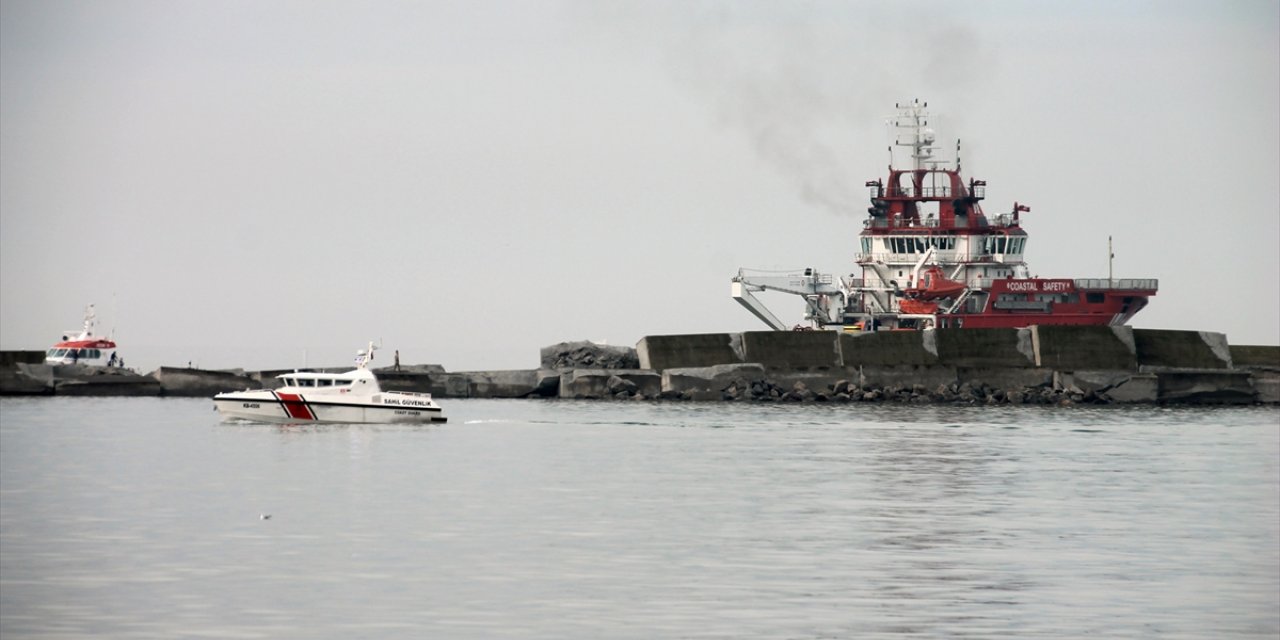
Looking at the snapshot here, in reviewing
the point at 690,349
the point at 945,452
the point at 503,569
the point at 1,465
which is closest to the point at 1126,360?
the point at 690,349

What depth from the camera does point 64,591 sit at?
21.8m

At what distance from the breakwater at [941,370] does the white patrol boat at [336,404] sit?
14.6 meters

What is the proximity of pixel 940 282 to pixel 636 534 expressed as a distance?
167ft

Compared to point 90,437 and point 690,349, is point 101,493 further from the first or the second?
point 690,349

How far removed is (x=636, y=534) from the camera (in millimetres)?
28547

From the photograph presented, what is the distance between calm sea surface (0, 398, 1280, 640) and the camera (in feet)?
67.6

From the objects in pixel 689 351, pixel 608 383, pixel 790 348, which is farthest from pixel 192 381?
pixel 790 348

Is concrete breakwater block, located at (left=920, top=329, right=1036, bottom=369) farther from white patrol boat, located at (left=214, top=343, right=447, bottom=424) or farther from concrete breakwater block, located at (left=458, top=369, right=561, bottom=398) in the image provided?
white patrol boat, located at (left=214, top=343, right=447, bottom=424)

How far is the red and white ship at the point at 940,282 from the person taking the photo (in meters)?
76.9

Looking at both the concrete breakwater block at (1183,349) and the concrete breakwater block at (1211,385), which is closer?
the concrete breakwater block at (1211,385)

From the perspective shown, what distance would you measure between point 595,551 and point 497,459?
17431 mm

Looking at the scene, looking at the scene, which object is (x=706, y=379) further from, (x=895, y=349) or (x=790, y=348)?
(x=895, y=349)

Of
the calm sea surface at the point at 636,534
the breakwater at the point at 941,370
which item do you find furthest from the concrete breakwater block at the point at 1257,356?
the calm sea surface at the point at 636,534

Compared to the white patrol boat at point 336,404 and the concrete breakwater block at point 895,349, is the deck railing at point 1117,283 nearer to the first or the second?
the concrete breakwater block at point 895,349
